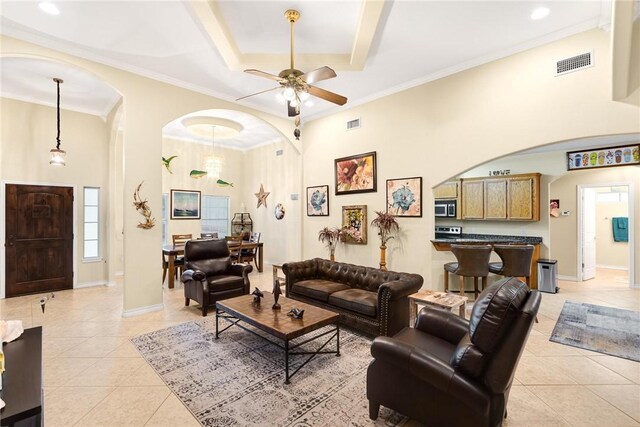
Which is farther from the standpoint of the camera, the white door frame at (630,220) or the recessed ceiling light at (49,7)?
the white door frame at (630,220)

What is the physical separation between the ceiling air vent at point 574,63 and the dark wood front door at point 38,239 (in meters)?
8.60

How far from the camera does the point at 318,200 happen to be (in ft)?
21.8

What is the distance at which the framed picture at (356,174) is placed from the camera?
5.67 metres

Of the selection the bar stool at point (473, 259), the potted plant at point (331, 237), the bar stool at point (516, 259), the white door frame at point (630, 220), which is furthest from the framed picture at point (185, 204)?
the white door frame at point (630, 220)

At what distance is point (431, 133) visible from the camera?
16.0 ft

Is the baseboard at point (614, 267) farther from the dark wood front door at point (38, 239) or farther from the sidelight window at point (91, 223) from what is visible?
the dark wood front door at point (38, 239)

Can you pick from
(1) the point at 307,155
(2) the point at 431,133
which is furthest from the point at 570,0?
(1) the point at 307,155

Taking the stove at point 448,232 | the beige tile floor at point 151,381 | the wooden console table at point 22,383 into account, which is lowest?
the beige tile floor at point 151,381

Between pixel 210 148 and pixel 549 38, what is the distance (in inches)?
326

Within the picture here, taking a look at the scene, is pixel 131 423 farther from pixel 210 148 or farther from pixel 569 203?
pixel 569 203

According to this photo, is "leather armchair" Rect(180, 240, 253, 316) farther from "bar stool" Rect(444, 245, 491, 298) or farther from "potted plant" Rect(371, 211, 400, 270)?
"bar stool" Rect(444, 245, 491, 298)

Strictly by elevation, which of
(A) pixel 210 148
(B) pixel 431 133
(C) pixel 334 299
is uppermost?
(A) pixel 210 148

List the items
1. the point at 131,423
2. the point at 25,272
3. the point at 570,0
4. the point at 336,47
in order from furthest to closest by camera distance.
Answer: the point at 25,272, the point at 336,47, the point at 570,0, the point at 131,423

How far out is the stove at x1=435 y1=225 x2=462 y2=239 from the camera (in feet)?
25.1
